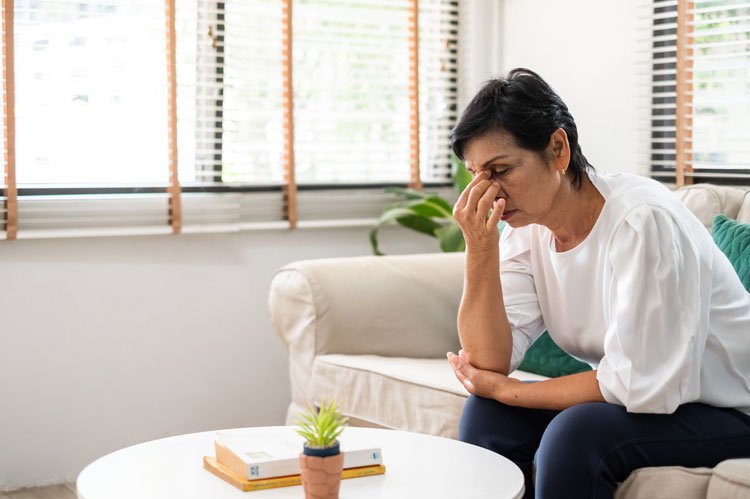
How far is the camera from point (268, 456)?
1.28 meters

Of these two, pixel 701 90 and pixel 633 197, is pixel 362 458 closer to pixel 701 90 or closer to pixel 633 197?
pixel 633 197

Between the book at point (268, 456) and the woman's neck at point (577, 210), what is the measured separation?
21.8 inches

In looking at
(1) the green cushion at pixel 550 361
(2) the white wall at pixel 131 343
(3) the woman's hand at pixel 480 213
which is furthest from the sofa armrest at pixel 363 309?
(3) the woman's hand at pixel 480 213

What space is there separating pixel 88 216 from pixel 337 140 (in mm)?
945

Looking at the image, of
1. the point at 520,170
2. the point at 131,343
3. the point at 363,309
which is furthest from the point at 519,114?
the point at 131,343

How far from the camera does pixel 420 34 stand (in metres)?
3.36

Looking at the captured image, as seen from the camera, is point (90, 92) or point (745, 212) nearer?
point (745, 212)

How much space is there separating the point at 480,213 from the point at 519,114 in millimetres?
202

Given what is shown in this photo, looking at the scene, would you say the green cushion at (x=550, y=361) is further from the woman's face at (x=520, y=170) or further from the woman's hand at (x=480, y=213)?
the woman's face at (x=520, y=170)

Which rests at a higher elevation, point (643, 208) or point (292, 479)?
point (643, 208)

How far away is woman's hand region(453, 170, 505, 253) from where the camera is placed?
156 centimetres

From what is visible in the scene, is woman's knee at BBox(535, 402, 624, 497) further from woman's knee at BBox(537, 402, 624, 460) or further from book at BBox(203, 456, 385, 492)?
book at BBox(203, 456, 385, 492)

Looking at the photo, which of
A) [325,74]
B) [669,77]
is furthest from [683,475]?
[325,74]

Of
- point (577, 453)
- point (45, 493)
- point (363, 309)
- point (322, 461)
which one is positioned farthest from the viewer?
point (45, 493)
